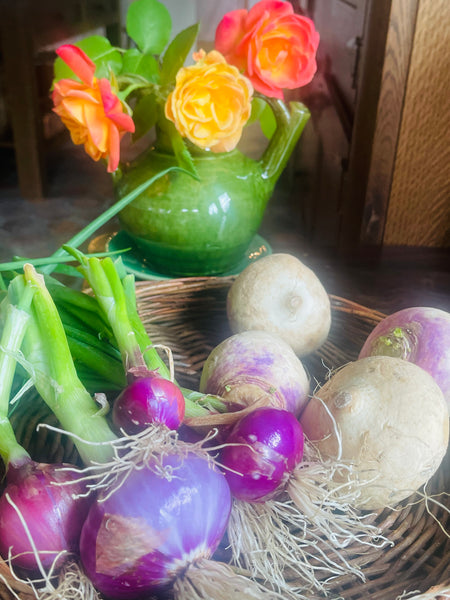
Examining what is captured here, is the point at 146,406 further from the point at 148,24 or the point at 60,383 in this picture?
the point at 148,24

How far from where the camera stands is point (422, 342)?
1.98 feet

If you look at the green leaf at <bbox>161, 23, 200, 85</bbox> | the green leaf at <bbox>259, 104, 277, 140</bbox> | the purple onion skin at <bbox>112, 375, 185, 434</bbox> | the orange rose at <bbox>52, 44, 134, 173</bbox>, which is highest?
the green leaf at <bbox>161, 23, 200, 85</bbox>

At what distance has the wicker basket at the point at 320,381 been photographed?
460 millimetres

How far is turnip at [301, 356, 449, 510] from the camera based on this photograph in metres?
0.50

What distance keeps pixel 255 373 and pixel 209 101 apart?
0.38 m

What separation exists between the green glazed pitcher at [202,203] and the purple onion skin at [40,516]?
18.4 inches

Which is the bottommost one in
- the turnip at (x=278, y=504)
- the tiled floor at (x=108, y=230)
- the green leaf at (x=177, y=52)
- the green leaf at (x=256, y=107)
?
the tiled floor at (x=108, y=230)

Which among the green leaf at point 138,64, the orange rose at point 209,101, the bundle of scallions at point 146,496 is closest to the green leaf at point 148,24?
the green leaf at point 138,64

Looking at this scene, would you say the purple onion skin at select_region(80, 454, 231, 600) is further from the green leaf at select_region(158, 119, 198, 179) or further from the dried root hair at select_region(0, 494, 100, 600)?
the green leaf at select_region(158, 119, 198, 179)

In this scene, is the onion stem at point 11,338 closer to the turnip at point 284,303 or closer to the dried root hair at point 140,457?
the dried root hair at point 140,457

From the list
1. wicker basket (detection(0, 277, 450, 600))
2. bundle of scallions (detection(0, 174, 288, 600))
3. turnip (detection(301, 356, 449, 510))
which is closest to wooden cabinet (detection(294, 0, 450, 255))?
wicker basket (detection(0, 277, 450, 600))

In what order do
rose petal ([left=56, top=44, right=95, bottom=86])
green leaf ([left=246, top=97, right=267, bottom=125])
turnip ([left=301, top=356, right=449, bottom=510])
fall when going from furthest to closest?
green leaf ([left=246, top=97, right=267, bottom=125]), rose petal ([left=56, top=44, right=95, bottom=86]), turnip ([left=301, top=356, right=449, bottom=510])

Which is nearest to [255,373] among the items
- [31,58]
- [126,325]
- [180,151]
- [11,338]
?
[126,325]

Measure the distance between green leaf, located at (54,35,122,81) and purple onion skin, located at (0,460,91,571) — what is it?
0.58 metres
